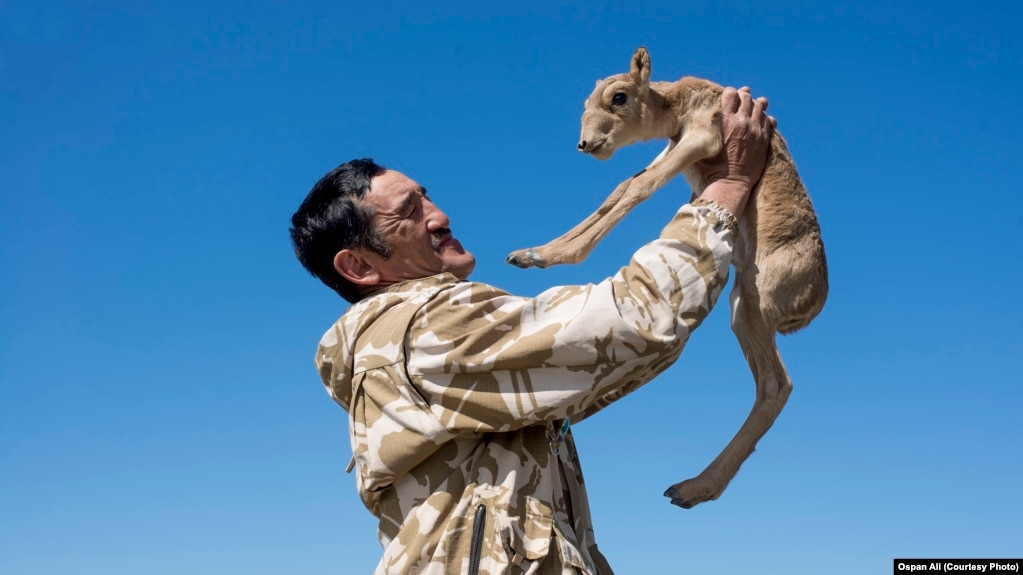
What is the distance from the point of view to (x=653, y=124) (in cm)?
545

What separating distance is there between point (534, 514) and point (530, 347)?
2.02 ft

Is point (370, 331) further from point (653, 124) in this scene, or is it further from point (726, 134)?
point (653, 124)

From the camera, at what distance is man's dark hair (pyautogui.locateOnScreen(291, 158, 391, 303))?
394cm

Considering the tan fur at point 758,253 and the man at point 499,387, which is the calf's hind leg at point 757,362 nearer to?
the tan fur at point 758,253

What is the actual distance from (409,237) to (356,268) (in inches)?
11.3

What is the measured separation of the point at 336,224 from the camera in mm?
3992

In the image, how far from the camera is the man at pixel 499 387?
129 inches

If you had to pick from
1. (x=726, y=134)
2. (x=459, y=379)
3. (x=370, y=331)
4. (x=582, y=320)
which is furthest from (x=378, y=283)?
(x=726, y=134)

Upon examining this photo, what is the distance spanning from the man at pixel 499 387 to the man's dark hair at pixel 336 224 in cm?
31
